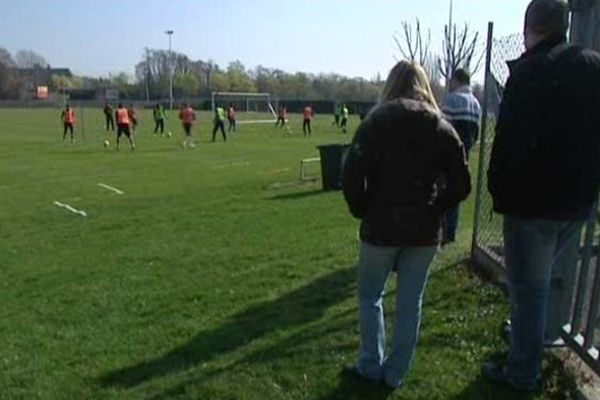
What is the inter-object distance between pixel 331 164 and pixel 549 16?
9.03 meters

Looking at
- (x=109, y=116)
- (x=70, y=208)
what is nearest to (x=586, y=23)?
(x=70, y=208)

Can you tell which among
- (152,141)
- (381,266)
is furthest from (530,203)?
(152,141)

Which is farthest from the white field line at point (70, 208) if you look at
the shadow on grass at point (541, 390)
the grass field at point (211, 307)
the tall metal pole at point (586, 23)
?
the tall metal pole at point (586, 23)

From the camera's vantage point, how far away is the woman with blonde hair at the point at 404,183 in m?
3.21

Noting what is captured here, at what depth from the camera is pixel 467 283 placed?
18.0ft

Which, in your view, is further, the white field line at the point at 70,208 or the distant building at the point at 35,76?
the distant building at the point at 35,76

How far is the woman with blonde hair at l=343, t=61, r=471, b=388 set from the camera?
3209 mm

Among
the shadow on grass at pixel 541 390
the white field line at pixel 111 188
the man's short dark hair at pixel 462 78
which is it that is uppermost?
the man's short dark hair at pixel 462 78

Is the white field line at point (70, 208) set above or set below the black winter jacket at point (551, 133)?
below

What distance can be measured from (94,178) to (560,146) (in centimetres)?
1490

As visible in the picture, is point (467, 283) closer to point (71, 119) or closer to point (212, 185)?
point (212, 185)

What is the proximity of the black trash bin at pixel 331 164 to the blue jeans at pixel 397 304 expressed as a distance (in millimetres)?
8127

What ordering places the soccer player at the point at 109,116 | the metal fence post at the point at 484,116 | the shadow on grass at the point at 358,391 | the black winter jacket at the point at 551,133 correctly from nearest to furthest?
the black winter jacket at the point at 551,133, the shadow on grass at the point at 358,391, the metal fence post at the point at 484,116, the soccer player at the point at 109,116

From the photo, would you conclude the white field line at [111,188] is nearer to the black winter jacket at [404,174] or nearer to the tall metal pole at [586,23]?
the black winter jacket at [404,174]
